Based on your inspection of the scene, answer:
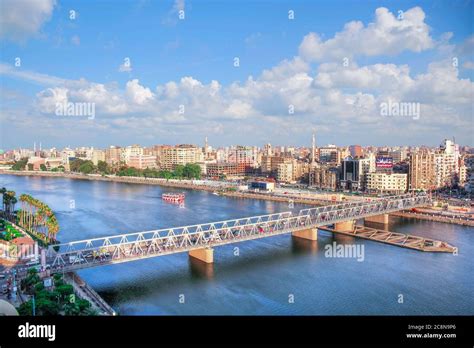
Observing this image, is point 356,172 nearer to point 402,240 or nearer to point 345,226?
point 345,226

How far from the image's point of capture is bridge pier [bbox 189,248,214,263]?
20.6 feet

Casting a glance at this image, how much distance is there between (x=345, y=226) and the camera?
878 cm

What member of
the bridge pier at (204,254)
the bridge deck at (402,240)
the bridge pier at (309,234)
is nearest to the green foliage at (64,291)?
the bridge pier at (204,254)

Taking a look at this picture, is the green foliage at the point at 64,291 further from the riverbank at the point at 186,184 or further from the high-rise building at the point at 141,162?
the high-rise building at the point at 141,162

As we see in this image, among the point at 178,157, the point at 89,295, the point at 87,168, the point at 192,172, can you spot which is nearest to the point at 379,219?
the point at 89,295

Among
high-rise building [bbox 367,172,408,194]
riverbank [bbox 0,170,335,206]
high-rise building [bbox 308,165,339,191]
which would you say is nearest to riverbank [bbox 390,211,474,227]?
riverbank [bbox 0,170,335,206]

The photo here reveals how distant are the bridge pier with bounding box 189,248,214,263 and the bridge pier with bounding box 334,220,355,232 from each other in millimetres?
3464

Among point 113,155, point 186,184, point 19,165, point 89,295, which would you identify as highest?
point 113,155

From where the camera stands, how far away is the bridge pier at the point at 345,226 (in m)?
8.76

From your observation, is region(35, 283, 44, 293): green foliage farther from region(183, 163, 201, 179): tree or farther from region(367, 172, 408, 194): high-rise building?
region(183, 163, 201, 179): tree

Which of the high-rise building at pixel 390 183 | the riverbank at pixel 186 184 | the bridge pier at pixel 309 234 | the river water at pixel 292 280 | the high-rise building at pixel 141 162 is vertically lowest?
the river water at pixel 292 280

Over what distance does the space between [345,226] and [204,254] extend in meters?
3.62

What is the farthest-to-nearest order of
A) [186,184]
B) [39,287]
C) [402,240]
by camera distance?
[186,184] → [402,240] → [39,287]

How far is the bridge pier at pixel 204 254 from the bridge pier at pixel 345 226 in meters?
3.46
